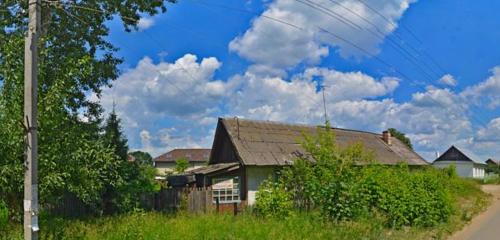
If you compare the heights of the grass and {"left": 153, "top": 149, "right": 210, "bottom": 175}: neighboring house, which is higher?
{"left": 153, "top": 149, "right": 210, "bottom": 175}: neighboring house

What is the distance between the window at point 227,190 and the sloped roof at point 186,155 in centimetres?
6448

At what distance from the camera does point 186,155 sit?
3529 inches

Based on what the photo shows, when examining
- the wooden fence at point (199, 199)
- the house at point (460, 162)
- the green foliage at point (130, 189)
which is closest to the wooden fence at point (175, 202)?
the wooden fence at point (199, 199)

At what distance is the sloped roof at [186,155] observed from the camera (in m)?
88.0

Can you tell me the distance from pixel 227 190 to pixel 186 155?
222ft

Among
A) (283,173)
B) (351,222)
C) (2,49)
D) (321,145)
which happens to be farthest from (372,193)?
(2,49)

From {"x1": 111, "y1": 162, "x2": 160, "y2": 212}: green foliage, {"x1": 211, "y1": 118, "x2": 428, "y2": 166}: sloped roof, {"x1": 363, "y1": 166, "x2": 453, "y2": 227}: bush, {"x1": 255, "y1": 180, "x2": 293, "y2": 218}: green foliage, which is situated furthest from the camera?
{"x1": 211, "y1": 118, "x2": 428, "y2": 166}: sloped roof

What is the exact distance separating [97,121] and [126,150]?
17.9 ft

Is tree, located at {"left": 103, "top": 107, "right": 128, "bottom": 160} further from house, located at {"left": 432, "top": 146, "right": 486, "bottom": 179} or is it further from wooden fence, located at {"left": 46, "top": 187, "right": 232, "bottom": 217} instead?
house, located at {"left": 432, "top": 146, "right": 486, "bottom": 179}

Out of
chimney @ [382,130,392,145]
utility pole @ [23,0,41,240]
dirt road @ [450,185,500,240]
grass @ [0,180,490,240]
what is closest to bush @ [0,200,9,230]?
grass @ [0,180,490,240]

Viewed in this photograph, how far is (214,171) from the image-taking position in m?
Result: 22.5

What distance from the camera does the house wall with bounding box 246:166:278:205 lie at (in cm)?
2250

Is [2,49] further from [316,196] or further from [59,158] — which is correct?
[316,196]

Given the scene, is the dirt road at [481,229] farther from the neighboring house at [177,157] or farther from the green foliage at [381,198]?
the neighboring house at [177,157]
